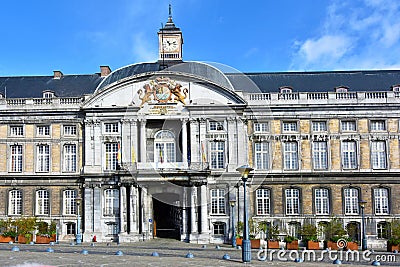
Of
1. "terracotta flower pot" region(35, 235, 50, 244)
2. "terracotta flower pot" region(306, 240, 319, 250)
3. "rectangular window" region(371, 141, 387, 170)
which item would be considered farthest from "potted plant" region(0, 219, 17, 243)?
"rectangular window" region(371, 141, 387, 170)

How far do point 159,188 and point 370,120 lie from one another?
18.7 meters

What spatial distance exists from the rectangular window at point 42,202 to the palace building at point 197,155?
A: 86 mm

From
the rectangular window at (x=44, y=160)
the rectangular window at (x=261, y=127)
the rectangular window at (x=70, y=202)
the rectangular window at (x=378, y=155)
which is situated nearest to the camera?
the rectangular window at (x=378, y=155)

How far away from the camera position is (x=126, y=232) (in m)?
46.0

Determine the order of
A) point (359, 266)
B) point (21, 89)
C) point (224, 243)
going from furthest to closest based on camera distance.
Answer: point (21, 89), point (224, 243), point (359, 266)

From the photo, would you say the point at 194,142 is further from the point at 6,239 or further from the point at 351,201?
the point at 6,239

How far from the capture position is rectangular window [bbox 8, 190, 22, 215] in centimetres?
4875

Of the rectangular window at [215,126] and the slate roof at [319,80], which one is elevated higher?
the slate roof at [319,80]

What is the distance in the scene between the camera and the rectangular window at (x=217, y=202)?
4731 cm

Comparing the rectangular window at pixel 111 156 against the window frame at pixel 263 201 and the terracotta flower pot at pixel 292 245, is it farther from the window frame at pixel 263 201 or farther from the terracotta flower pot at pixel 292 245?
the terracotta flower pot at pixel 292 245

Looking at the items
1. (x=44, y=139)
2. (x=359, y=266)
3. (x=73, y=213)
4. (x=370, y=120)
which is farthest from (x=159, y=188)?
(x=359, y=266)

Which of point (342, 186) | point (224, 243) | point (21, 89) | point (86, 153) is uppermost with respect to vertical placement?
point (21, 89)

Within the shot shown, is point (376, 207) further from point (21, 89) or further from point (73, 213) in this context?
point (21, 89)

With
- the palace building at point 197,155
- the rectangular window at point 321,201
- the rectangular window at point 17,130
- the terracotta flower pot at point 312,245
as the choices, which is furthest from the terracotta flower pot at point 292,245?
the rectangular window at point 17,130
